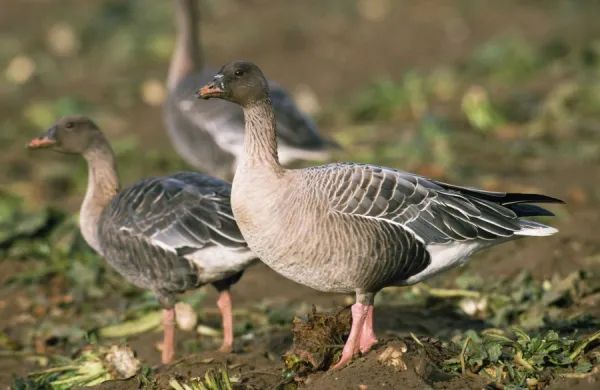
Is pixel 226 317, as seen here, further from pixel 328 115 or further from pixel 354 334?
pixel 328 115

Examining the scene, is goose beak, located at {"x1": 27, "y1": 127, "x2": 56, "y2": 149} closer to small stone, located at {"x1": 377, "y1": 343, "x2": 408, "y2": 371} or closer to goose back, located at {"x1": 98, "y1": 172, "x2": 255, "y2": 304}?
goose back, located at {"x1": 98, "y1": 172, "x2": 255, "y2": 304}

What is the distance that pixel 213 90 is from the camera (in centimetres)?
685

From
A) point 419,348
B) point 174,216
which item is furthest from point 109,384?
point 419,348

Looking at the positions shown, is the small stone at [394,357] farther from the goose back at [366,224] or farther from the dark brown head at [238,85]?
the dark brown head at [238,85]

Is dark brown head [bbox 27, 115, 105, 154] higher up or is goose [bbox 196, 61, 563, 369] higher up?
dark brown head [bbox 27, 115, 105, 154]

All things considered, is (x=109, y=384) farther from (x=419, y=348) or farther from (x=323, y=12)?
(x=323, y=12)

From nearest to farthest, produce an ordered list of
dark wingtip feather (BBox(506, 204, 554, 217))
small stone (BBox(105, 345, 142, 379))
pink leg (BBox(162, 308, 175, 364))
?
1. dark wingtip feather (BBox(506, 204, 554, 217))
2. small stone (BBox(105, 345, 142, 379))
3. pink leg (BBox(162, 308, 175, 364))

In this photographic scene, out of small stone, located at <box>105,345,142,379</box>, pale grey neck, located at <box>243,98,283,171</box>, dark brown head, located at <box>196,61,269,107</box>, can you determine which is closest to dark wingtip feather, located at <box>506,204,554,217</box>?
pale grey neck, located at <box>243,98,283,171</box>

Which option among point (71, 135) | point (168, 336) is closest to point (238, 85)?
point (168, 336)

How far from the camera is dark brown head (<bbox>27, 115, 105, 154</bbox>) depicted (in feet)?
28.3

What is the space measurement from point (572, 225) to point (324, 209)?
440 centimetres

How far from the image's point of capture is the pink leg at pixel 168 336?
25.6ft

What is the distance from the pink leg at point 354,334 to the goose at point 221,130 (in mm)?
4501

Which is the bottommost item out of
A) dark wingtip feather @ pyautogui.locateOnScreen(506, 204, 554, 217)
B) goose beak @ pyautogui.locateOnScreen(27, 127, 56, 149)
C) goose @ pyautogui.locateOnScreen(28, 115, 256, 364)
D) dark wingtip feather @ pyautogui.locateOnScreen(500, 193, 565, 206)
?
goose @ pyautogui.locateOnScreen(28, 115, 256, 364)
